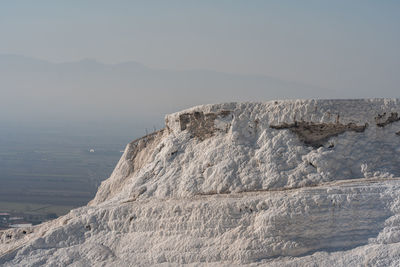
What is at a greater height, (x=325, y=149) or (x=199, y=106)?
(x=199, y=106)

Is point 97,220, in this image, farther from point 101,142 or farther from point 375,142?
point 101,142

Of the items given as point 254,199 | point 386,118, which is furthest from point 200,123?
point 386,118

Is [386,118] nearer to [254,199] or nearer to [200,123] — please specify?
[254,199]

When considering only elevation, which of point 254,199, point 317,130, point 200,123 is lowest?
point 254,199

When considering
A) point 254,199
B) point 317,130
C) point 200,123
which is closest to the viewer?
point 254,199

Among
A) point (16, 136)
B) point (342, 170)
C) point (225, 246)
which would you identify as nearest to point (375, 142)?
point (342, 170)

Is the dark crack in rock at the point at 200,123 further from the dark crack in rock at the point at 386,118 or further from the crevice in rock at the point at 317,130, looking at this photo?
the dark crack in rock at the point at 386,118
